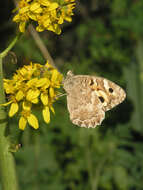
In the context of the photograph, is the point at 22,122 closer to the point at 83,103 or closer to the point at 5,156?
the point at 5,156

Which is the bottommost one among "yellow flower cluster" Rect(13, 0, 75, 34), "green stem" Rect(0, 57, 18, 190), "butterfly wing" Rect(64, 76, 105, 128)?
"green stem" Rect(0, 57, 18, 190)

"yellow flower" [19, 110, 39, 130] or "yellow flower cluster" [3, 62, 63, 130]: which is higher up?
"yellow flower cluster" [3, 62, 63, 130]

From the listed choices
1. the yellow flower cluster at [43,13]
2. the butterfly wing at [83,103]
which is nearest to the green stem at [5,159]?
the yellow flower cluster at [43,13]

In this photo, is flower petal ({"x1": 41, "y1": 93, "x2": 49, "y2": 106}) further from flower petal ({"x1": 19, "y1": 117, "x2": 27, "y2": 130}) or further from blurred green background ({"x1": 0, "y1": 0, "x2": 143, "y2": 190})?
blurred green background ({"x1": 0, "y1": 0, "x2": 143, "y2": 190})

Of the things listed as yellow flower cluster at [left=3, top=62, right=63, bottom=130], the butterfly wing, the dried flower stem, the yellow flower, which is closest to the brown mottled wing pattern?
the butterfly wing

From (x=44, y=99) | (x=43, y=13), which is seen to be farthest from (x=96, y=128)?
(x=43, y=13)

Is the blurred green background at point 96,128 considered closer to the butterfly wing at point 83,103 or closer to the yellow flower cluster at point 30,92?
the yellow flower cluster at point 30,92

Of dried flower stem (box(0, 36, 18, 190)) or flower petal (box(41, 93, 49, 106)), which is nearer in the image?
dried flower stem (box(0, 36, 18, 190))
